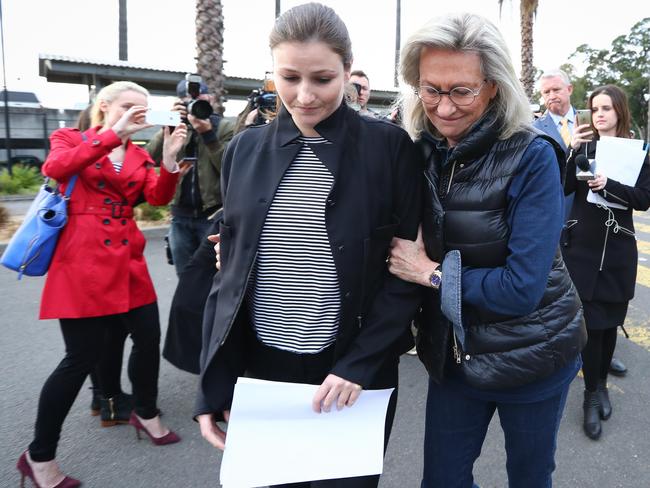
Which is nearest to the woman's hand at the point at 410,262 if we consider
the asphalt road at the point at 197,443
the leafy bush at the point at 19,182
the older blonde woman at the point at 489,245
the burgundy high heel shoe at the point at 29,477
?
the older blonde woman at the point at 489,245

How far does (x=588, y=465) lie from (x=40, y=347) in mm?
4113

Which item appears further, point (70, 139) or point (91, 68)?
point (91, 68)

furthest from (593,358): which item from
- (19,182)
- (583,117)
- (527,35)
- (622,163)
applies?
(527,35)

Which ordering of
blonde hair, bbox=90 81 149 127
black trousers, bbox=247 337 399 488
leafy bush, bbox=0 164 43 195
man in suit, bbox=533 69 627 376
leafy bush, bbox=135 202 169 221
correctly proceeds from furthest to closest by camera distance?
leafy bush, bbox=0 164 43 195, leafy bush, bbox=135 202 169 221, man in suit, bbox=533 69 627 376, blonde hair, bbox=90 81 149 127, black trousers, bbox=247 337 399 488

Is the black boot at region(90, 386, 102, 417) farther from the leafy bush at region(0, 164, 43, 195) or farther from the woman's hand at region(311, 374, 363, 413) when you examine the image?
the leafy bush at region(0, 164, 43, 195)

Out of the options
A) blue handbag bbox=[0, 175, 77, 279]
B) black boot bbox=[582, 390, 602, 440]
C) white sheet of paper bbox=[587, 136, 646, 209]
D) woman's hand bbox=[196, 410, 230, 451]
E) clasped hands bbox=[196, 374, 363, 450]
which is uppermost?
white sheet of paper bbox=[587, 136, 646, 209]

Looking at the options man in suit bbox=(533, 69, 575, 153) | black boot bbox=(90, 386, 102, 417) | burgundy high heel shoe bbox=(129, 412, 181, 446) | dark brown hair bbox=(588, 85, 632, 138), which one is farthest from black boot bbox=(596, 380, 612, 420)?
black boot bbox=(90, 386, 102, 417)

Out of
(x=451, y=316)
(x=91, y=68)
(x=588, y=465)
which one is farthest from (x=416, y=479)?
(x=91, y=68)

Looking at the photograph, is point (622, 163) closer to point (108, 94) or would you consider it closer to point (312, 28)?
point (312, 28)

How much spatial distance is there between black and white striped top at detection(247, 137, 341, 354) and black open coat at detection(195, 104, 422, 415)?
0.03 m

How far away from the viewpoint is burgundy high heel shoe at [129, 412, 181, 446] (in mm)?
2836

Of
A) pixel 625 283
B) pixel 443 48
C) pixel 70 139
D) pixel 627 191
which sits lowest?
pixel 625 283

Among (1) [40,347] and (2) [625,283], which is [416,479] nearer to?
(2) [625,283]

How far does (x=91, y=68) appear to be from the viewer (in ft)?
55.4
